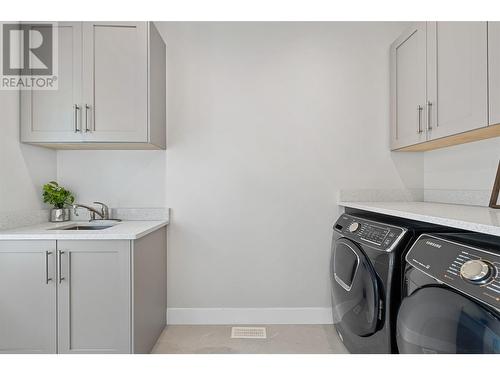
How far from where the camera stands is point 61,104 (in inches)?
83.5

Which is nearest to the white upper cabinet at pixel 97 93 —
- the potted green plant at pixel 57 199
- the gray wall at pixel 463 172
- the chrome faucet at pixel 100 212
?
the potted green plant at pixel 57 199

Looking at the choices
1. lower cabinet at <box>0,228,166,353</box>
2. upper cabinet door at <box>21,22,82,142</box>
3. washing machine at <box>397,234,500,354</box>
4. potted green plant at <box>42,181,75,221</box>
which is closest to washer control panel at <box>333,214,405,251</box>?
washing machine at <box>397,234,500,354</box>

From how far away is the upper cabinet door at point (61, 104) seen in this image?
82.7 inches

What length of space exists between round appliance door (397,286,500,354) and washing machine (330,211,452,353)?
18 centimetres

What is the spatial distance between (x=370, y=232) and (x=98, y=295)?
4.89 feet

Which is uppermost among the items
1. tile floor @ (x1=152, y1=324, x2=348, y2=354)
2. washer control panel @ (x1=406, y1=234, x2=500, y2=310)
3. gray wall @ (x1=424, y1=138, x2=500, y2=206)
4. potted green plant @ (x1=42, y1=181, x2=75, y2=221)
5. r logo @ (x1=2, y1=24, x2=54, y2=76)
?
r logo @ (x1=2, y1=24, x2=54, y2=76)

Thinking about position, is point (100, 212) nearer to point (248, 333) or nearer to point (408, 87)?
point (248, 333)

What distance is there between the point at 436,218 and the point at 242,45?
1.92m

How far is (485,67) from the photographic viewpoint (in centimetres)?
149

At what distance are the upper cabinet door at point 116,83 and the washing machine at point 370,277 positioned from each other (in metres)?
1.46

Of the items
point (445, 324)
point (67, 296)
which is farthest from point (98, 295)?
point (445, 324)

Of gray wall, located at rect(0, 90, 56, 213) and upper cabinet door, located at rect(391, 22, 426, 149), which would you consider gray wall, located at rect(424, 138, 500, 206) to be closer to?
upper cabinet door, located at rect(391, 22, 426, 149)

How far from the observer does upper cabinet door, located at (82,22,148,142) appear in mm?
2107
